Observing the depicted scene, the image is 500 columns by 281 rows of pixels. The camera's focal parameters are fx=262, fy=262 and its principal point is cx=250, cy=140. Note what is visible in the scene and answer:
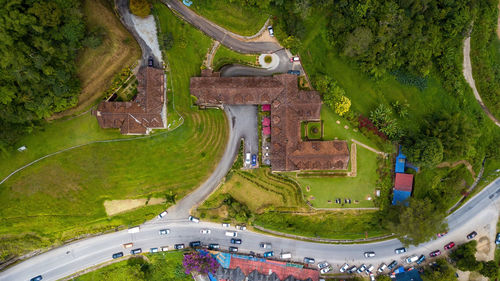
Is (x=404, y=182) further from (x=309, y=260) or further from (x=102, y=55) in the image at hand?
(x=102, y=55)

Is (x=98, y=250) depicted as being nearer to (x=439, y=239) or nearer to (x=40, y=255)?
(x=40, y=255)

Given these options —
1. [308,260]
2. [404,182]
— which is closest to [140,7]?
[308,260]

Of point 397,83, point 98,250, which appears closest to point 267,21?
point 397,83

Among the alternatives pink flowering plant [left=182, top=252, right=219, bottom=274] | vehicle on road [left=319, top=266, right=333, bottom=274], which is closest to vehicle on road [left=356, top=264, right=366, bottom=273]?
vehicle on road [left=319, top=266, right=333, bottom=274]

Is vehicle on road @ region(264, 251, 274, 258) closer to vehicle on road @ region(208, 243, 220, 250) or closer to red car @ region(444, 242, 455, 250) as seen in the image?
vehicle on road @ region(208, 243, 220, 250)

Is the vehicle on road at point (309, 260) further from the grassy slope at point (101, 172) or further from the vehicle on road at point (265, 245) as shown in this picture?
the grassy slope at point (101, 172)
